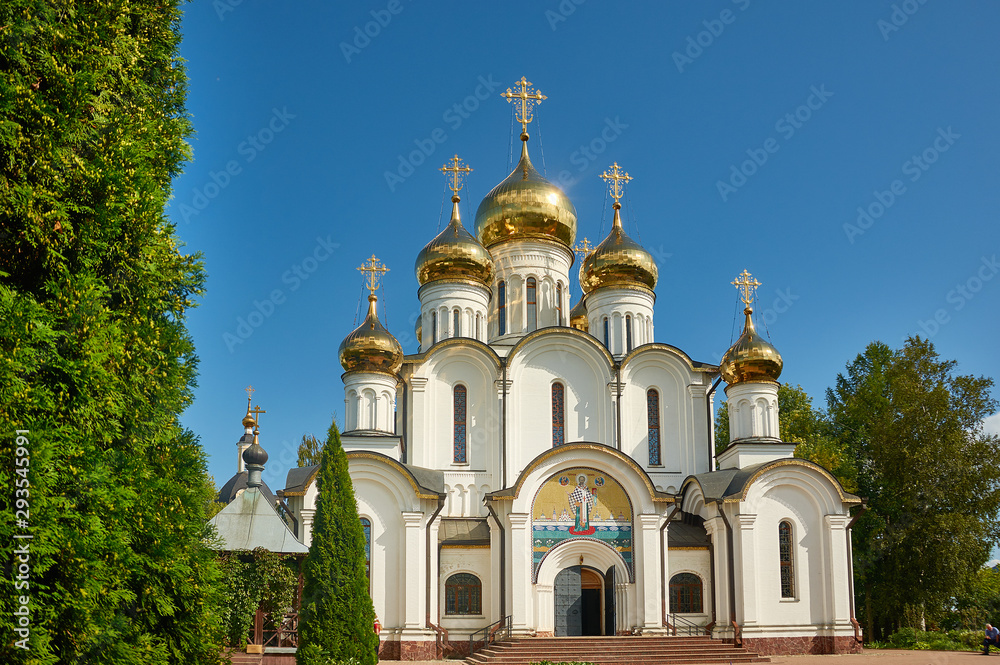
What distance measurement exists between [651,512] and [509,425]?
13.3 feet

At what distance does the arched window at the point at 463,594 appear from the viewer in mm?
18469

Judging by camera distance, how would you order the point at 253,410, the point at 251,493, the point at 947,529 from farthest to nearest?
the point at 253,410 → the point at 947,529 → the point at 251,493

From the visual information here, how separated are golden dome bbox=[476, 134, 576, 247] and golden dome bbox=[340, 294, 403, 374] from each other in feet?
17.3

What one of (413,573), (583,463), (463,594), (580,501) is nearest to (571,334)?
(583,463)

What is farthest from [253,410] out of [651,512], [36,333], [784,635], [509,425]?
[36,333]

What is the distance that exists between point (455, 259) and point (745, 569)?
10139 mm

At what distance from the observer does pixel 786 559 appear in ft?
62.6

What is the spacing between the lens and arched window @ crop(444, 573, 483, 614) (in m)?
18.5

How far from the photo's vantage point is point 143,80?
695 cm

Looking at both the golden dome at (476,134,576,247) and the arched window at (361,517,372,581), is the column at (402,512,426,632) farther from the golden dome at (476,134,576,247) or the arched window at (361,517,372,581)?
the golden dome at (476,134,576,247)

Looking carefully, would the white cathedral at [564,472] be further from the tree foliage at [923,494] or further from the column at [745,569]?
the tree foliage at [923,494]

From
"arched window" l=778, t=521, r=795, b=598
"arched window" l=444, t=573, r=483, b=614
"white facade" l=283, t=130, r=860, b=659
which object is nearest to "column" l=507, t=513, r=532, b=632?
"white facade" l=283, t=130, r=860, b=659

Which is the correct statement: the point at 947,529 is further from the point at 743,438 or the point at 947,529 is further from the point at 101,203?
the point at 101,203

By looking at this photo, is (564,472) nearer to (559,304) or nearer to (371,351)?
(371,351)
